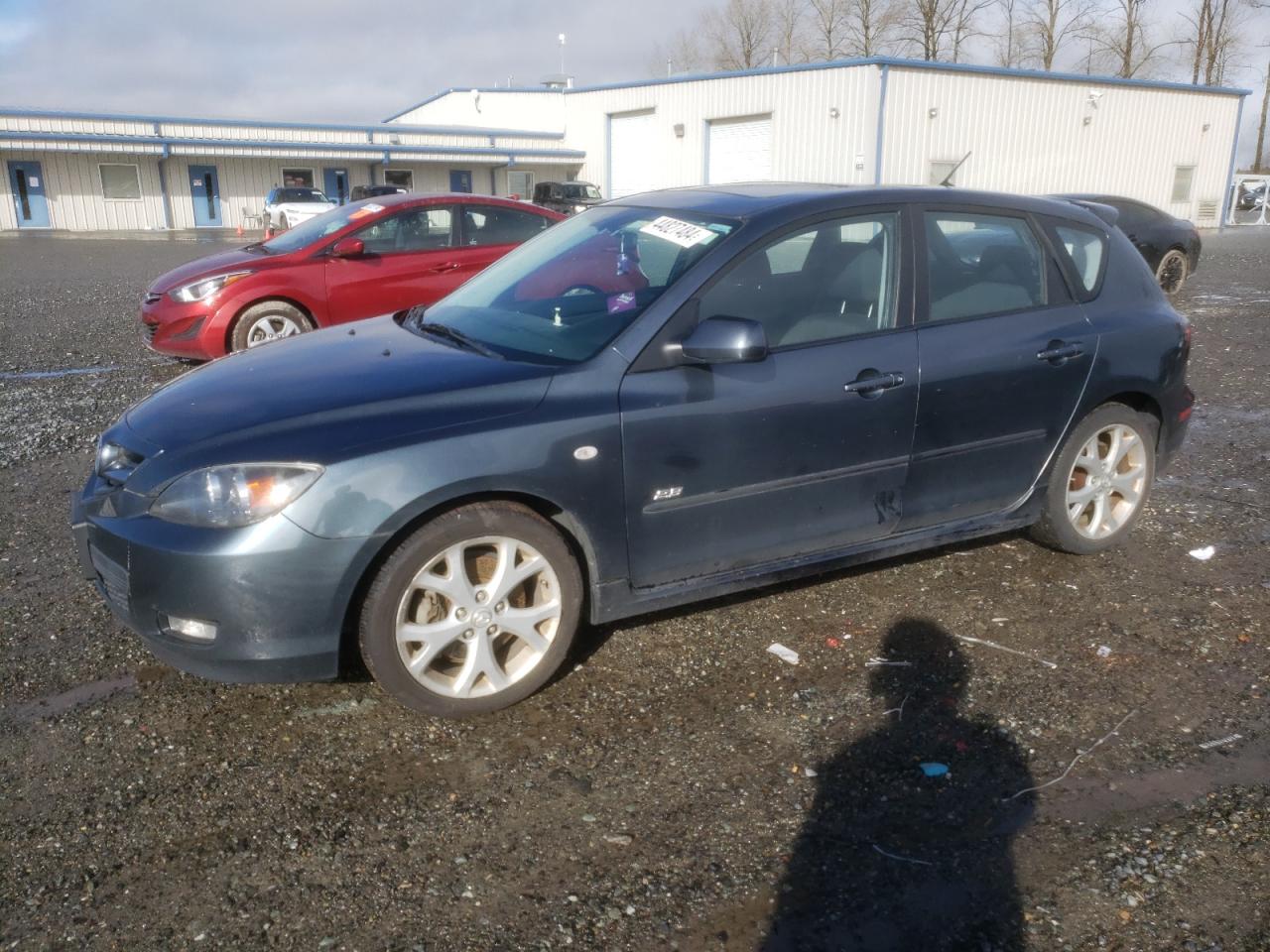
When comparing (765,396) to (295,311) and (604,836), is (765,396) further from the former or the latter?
(295,311)

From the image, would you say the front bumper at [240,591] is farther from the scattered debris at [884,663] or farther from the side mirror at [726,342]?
the scattered debris at [884,663]

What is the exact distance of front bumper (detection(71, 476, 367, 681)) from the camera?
307 centimetres

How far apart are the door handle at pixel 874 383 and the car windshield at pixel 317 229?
6.64 metres

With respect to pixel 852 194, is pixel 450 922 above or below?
below

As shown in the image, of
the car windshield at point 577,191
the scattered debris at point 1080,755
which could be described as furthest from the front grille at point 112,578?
the car windshield at point 577,191

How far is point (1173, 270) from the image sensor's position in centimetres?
1516

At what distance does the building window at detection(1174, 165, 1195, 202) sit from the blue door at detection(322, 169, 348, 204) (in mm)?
31755

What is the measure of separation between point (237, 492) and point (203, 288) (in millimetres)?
6286

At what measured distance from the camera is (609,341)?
360cm

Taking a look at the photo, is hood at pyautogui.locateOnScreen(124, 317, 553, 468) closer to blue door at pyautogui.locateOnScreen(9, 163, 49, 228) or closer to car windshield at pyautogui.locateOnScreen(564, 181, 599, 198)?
car windshield at pyautogui.locateOnScreen(564, 181, 599, 198)

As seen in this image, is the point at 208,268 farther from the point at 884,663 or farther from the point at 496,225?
the point at 884,663

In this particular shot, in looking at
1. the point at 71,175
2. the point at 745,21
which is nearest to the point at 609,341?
the point at 71,175

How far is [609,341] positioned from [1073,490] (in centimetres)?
240

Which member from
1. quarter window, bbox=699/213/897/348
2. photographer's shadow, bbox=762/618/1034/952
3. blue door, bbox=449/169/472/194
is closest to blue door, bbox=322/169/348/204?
blue door, bbox=449/169/472/194
